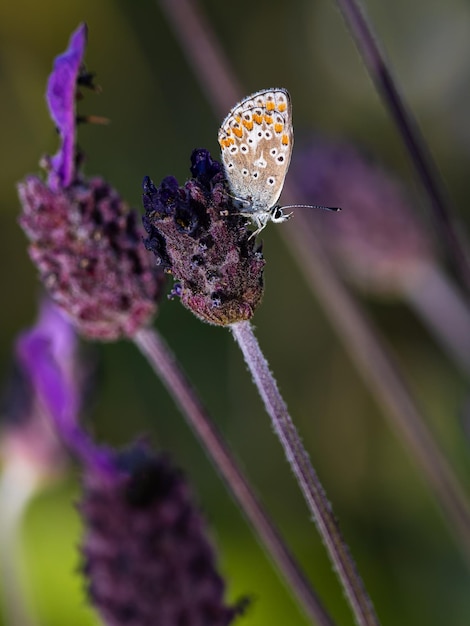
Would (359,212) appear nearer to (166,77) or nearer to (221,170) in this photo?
(221,170)

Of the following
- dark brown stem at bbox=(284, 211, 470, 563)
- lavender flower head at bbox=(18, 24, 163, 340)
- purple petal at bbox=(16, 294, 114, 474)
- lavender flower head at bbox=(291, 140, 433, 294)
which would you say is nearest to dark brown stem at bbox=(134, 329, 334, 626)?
lavender flower head at bbox=(18, 24, 163, 340)

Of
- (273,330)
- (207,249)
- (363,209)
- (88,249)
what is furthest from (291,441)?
(273,330)

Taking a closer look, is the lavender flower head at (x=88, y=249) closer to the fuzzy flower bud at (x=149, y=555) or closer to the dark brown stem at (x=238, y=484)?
the dark brown stem at (x=238, y=484)

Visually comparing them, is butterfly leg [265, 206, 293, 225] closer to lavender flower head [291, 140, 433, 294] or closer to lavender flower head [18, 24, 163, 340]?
lavender flower head [18, 24, 163, 340]

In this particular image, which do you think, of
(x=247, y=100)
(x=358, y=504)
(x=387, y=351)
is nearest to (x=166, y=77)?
(x=358, y=504)

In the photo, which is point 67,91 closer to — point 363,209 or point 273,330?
point 363,209

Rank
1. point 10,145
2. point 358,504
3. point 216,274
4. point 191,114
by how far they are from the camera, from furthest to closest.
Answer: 1. point 191,114
2. point 10,145
3. point 358,504
4. point 216,274

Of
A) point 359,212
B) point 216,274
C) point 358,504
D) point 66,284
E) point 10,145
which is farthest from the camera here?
point 10,145
